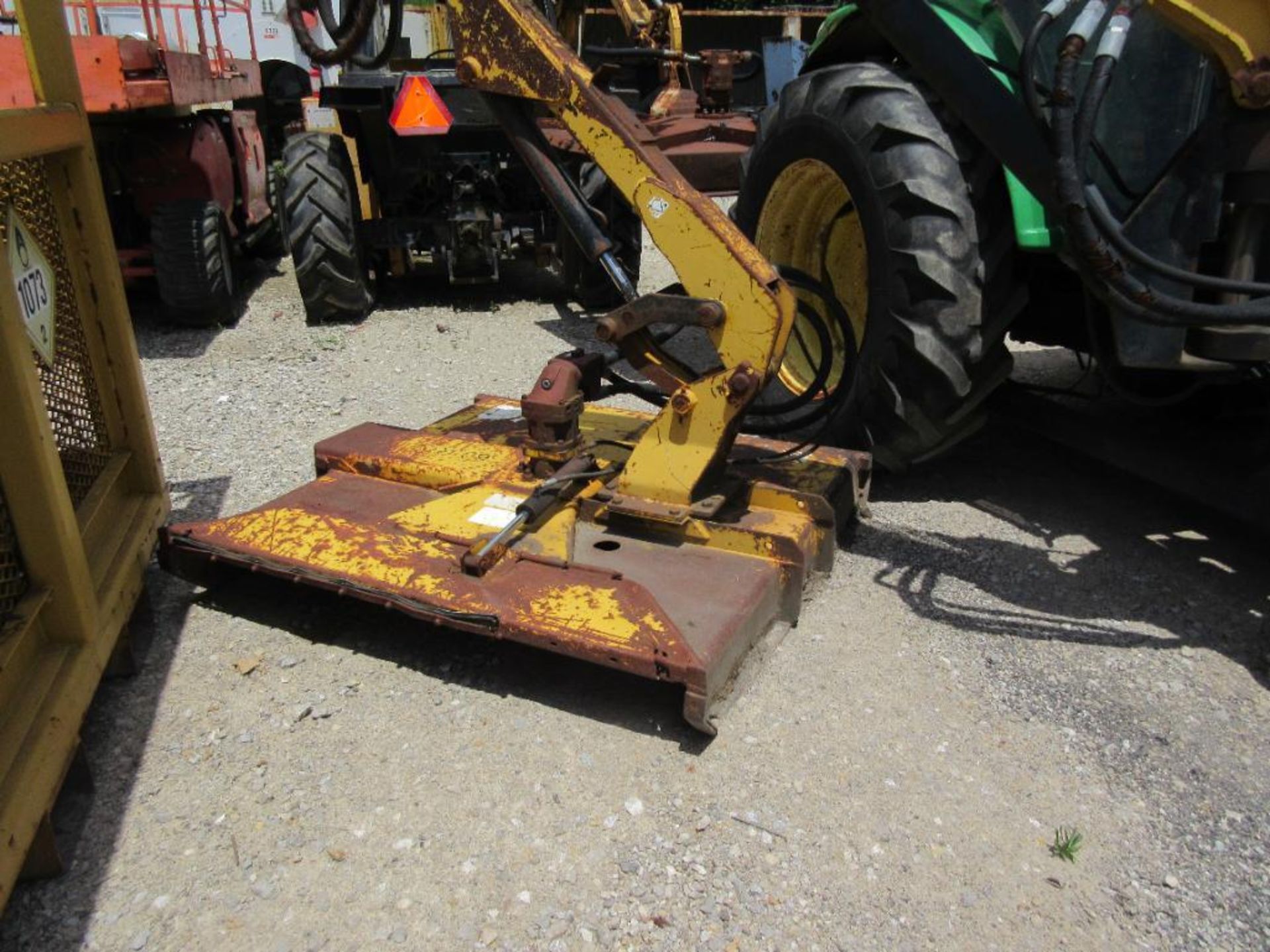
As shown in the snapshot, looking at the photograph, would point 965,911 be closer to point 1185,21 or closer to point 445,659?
point 445,659

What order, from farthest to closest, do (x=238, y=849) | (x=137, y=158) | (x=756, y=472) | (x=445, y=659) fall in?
(x=137, y=158), (x=756, y=472), (x=445, y=659), (x=238, y=849)

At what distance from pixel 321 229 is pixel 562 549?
13.4 ft

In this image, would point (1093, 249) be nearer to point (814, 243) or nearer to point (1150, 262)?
point (1150, 262)

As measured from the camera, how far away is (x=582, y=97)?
3.17m

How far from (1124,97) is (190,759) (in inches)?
122

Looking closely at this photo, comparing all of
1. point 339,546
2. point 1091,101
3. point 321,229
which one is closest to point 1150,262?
point 1091,101

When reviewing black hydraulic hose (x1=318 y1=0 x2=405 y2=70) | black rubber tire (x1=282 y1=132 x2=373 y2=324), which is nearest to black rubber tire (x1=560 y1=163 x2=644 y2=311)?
black rubber tire (x1=282 y1=132 x2=373 y2=324)

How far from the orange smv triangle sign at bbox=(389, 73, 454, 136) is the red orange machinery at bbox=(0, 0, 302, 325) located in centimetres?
121

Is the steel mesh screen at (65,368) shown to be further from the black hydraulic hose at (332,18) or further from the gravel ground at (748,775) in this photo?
the black hydraulic hose at (332,18)

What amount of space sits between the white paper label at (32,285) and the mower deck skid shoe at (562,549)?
0.65 meters

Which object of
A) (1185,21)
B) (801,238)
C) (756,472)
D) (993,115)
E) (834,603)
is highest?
(1185,21)

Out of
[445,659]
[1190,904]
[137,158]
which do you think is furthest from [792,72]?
[1190,904]

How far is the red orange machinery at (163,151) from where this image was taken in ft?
17.6

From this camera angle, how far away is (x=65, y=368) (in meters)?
3.06
